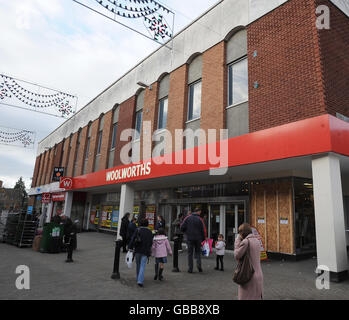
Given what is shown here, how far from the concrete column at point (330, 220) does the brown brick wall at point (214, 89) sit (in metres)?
4.62

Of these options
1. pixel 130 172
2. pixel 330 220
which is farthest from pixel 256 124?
pixel 130 172

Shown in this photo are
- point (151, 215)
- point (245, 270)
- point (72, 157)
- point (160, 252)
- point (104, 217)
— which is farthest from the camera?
point (72, 157)

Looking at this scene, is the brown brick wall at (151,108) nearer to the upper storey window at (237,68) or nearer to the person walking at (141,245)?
the upper storey window at (237,68)

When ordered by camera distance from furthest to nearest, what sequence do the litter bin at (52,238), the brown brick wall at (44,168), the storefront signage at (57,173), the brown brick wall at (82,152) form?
the brown brick wall at (44,168), the storefront signage at (57,173), the brown brick wall at (82,152), the litter bin at (52,238)

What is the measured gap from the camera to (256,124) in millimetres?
9266

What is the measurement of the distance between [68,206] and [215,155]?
1798cm

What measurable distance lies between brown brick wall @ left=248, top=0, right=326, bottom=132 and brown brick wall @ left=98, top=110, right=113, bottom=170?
12537 millimetres

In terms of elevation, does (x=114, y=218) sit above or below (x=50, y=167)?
below

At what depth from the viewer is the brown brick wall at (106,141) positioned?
19.3 meters

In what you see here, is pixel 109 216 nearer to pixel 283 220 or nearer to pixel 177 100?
Answer: pixel 177 100

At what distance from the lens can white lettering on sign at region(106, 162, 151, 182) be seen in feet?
42.7

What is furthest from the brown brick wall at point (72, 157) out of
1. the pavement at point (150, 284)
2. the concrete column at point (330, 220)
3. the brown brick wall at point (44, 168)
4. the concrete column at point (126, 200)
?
the concrete column at point (330, 220)

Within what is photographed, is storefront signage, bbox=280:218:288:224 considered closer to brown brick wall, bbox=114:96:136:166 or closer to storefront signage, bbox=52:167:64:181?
brown brick wall, bbox=114:96:136:166

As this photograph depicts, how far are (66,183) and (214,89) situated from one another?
1593 cm
